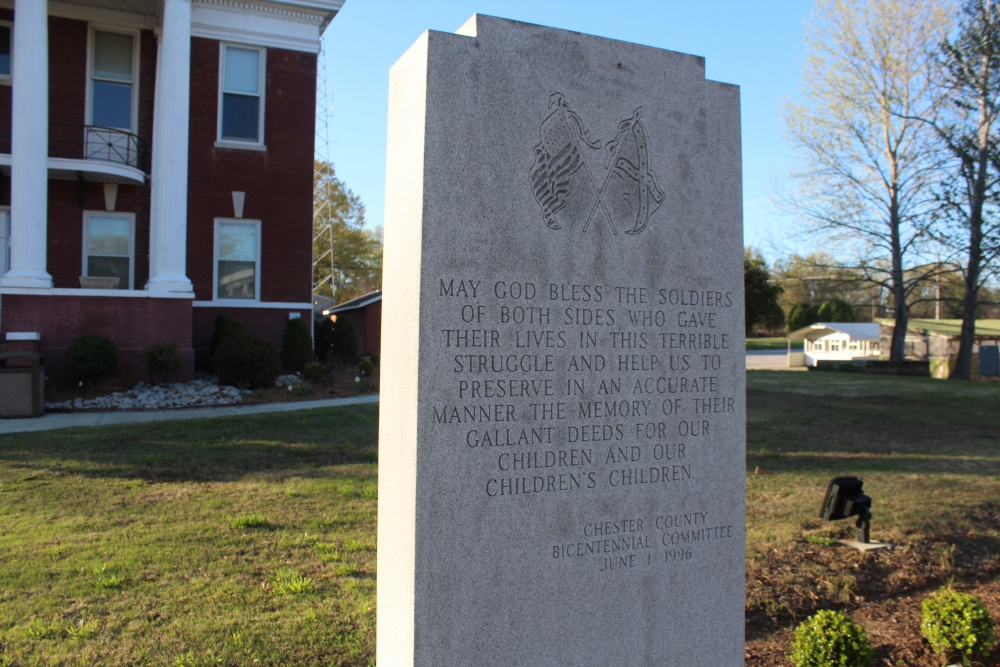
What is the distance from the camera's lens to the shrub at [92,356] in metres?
13.5

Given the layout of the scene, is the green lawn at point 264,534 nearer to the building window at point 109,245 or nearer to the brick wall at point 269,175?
the brick wall at point 269,175

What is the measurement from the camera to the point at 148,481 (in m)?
7.24

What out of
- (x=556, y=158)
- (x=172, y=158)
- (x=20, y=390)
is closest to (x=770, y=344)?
(x=172, y=158)

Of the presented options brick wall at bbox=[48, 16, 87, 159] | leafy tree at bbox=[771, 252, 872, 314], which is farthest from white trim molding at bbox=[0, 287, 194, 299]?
leafy tree at bbox=[771, 252, 872, 314]

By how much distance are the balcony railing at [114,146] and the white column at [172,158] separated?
1729 mm

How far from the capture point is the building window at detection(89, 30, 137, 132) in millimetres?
16875

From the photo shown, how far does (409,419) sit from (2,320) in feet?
46.1

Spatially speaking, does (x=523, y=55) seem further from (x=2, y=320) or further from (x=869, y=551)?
(x=2, y=320)

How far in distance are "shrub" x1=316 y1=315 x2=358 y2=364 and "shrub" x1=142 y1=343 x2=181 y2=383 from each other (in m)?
5.90

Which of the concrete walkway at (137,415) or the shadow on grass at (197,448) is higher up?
the concrete walkway at (137,415)

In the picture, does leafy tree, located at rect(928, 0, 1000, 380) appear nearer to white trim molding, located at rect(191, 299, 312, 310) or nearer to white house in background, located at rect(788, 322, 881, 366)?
white trim molding, located at rect(191, 299, 312, 310)

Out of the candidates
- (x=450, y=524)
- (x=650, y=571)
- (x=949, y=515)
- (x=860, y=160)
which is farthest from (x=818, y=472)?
(x=860, y=160)

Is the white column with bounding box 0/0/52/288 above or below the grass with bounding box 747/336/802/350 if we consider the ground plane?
above

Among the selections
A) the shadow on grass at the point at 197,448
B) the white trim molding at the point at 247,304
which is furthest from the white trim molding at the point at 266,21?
the shadow on grass at the point at 197,448
